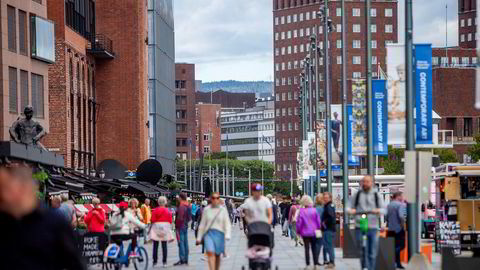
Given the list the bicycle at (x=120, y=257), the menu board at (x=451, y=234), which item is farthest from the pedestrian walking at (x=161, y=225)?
the menu board at (x=451, y=234)

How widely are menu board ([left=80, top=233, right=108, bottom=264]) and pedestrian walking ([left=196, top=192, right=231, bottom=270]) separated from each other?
5.07m

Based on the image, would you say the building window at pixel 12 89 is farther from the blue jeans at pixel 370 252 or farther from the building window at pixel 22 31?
the blue jeans at pixel 370 252

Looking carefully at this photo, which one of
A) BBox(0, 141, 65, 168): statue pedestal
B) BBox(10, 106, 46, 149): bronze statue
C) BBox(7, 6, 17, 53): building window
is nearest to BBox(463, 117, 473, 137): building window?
BBox(7, 6, 17, 53): building window

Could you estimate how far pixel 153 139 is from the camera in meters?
126

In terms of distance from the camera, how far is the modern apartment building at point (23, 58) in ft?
192

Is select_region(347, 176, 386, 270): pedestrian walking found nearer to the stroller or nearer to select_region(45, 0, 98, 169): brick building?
the stroller

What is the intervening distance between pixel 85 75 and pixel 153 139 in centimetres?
3218

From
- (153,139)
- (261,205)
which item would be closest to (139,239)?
(261,205)

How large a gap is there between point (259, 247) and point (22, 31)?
1562 inches

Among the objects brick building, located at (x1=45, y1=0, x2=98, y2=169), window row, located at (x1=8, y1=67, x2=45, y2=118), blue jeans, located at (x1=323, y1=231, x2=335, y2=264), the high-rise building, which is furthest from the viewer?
the high-rise building

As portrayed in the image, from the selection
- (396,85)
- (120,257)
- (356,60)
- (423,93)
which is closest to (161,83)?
(356,60)

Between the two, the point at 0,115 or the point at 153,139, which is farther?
the point at 153,139

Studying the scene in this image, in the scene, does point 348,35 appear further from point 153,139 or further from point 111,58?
point 111,58

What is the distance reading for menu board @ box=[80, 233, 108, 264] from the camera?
31.6 metres
